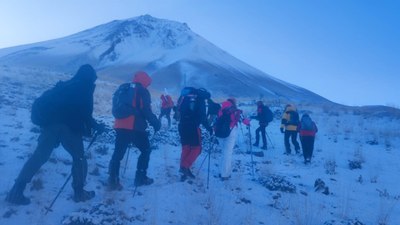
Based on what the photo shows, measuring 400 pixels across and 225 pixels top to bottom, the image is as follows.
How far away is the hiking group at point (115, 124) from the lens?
22.4 feet

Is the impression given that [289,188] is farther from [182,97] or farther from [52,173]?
[52,173]

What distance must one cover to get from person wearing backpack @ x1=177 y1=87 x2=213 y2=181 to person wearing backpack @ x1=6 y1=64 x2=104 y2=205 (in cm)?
235

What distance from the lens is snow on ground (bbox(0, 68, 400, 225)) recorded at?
6762mm

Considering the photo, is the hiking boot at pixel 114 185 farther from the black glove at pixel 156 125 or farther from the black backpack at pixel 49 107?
the black backpack at pixel 49 107

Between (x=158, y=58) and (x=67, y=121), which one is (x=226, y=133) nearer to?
(x=67, y=121)

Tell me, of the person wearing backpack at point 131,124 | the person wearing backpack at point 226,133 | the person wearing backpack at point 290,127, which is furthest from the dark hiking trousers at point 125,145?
the person wearing backpack at point 290,127

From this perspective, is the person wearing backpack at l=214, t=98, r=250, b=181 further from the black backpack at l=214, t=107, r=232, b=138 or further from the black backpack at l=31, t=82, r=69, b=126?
the black backpack at l=31, t=82, r=69, b=126

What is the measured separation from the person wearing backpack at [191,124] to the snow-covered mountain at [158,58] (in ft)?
200

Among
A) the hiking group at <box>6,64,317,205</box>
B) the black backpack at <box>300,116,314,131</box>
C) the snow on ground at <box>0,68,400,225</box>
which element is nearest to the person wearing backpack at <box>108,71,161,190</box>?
the hiking group at <box>6,64,317,205</box>

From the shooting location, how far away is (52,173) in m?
8.21

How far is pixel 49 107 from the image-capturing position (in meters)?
6.84

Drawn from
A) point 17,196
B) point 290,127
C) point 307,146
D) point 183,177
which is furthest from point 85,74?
point 290,127

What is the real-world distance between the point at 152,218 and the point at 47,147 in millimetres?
1822

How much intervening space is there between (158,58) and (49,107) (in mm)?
100965
